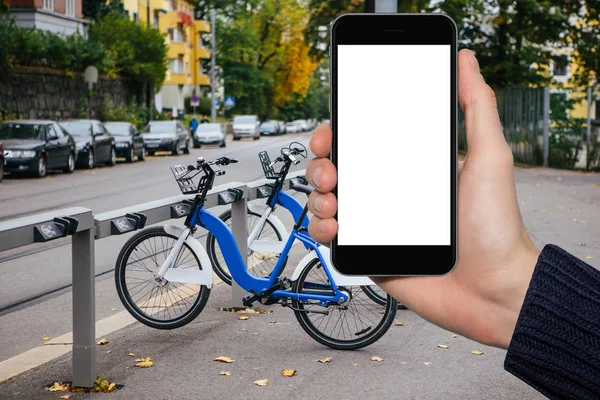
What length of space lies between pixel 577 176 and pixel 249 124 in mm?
46423

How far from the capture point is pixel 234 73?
88812 millimetres

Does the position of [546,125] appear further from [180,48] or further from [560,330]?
[180,48]

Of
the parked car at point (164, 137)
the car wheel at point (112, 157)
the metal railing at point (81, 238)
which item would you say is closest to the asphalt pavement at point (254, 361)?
the metal railing at point (81, 238)

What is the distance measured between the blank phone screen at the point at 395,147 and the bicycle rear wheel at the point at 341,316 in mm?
4805

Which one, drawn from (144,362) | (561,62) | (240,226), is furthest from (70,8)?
(144,362)

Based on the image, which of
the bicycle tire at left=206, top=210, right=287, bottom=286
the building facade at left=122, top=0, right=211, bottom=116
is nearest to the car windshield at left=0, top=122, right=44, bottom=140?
the bicycle tire at left=206, top=210, right=287, bottom=286

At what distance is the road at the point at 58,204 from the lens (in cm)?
866

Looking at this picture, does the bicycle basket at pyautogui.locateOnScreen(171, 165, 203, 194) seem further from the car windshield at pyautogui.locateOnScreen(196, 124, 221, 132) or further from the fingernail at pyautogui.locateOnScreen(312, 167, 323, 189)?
the car windshield at pyautogui.locateOnScreen(196, 124, 221, 132)

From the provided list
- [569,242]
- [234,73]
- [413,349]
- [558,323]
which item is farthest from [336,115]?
[234,73]

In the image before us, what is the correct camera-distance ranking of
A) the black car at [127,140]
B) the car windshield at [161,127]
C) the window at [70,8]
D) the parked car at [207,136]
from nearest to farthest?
the black car at [127,140] < the car windshield at [161,127] < the parked car at [207,136] < the window at [70,8]

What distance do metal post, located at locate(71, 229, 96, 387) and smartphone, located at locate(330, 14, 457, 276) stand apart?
12.8ft

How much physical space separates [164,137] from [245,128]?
95.6 ft

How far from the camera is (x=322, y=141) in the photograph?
6.37 feet

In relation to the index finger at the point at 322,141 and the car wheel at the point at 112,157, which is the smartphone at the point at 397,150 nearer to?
the index finger at the point at 322,141
